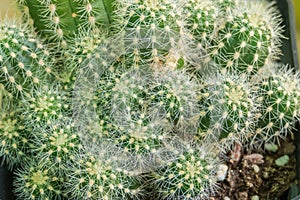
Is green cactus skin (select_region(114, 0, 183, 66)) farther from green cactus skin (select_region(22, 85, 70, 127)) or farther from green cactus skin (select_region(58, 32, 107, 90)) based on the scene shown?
green cactus skin (select_region(22, 85, 70, 127))

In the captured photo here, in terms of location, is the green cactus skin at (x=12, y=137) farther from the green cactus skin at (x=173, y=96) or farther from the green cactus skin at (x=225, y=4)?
the green cactus skin at (x=225, y=4)

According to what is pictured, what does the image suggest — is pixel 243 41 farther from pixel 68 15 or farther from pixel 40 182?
pixel 40 182

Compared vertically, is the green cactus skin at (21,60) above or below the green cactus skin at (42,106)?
above

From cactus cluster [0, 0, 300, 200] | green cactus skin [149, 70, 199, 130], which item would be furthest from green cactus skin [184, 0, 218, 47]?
green cactus skin [149, 70, 199, 130]

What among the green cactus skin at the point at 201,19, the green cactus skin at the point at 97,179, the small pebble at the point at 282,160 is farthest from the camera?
the small pebble at the point at 282,160

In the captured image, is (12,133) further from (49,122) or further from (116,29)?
(116,29)

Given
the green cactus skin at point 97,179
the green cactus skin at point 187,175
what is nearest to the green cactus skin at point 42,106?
the green cactus skin at point 97,179
